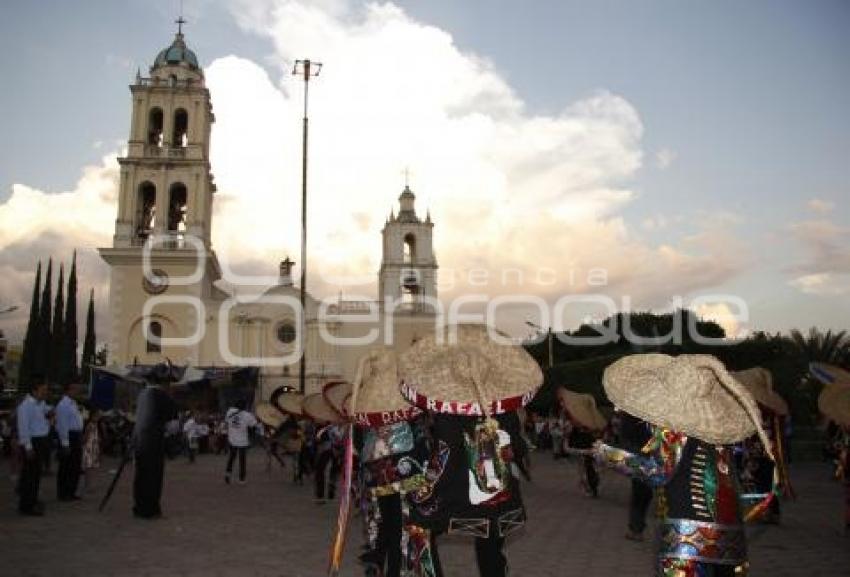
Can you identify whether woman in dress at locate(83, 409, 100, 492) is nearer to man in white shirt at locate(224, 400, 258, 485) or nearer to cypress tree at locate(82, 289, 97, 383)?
man in white shirt at locate(224, 400, 258, 485)

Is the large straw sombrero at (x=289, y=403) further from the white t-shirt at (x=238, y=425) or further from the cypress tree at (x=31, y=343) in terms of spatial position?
the cypress tree at (x=31, y=343)

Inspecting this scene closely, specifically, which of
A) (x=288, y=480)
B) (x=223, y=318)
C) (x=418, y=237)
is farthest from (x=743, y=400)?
(x=418, y=237)

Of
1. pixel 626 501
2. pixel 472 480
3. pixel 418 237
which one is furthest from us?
pixel 418 237

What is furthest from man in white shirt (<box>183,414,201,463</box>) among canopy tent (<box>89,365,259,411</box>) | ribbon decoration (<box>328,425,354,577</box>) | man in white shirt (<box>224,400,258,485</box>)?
ribbon decoration (<box>328,425,354,577</box>)

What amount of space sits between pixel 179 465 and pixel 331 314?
989 inches

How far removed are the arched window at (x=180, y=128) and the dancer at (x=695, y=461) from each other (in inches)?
1604

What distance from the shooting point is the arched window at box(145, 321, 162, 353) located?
40.8 m

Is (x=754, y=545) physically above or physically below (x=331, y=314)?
below

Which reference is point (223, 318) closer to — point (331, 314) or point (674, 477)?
point (331, 314)

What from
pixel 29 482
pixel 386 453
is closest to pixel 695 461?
pixel 386 453

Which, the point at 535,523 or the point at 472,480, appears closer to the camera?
the point at 472,480

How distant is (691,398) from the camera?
172 inches

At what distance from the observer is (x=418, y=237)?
5134cm

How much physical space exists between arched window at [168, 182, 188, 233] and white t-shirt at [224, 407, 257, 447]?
27.5 metres
